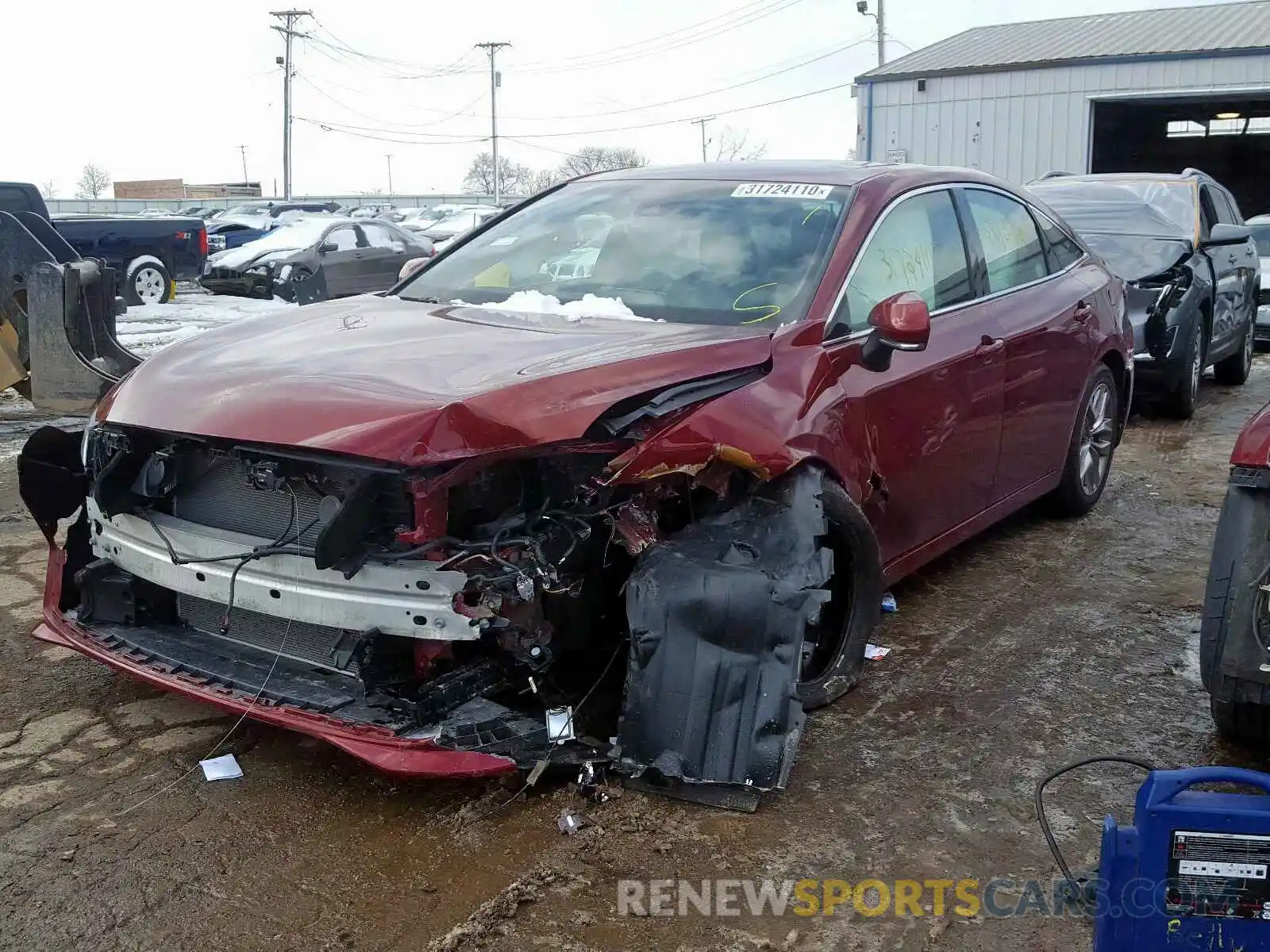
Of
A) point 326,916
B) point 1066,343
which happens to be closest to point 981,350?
point 1066,343

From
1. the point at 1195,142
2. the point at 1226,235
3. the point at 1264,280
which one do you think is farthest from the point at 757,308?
the point at 1195,142

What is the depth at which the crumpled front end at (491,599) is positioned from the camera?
307 centimetres

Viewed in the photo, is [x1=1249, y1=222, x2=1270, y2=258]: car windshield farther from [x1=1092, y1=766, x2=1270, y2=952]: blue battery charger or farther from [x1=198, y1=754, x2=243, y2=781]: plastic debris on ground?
[x1=198, y1=754, x2=243, y2=781]: plastic debris on ground

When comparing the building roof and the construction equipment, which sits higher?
the building roof

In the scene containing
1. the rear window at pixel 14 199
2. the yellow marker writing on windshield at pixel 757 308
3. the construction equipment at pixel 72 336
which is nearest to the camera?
the yellow marker writing on windshield at pixel 757 308

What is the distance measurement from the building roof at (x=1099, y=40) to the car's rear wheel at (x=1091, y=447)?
63.8 ft

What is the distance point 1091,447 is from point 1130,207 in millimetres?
4224

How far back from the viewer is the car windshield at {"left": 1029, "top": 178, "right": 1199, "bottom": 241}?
30.0 feet

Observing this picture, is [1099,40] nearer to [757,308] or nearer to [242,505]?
[757,308]

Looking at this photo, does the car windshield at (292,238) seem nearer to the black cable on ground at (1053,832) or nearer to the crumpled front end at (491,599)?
the crumpled front end at (491,599)

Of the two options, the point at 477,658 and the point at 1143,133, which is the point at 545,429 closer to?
the point at 477,658

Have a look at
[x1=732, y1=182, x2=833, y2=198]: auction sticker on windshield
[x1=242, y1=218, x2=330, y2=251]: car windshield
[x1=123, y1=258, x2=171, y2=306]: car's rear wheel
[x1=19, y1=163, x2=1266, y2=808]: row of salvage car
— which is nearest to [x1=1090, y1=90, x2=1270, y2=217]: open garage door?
[x1=242, y1=218, x2=330, y2=251]: car windshield

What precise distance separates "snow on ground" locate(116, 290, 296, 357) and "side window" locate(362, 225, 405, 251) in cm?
159

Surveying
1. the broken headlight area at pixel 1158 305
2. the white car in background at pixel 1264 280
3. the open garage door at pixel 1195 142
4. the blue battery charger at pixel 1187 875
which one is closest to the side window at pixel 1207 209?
→ the broken headlight area at pixel 1158 305
